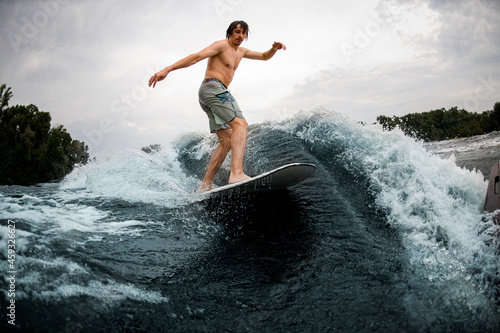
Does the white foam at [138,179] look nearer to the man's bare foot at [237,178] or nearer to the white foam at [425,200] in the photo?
the man's bare foot at [237,178]

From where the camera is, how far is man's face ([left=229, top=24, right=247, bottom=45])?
12.4 ft

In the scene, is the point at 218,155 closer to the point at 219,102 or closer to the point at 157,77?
the point at 219,102

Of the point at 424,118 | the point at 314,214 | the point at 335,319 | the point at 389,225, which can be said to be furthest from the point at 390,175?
the point at 424,118

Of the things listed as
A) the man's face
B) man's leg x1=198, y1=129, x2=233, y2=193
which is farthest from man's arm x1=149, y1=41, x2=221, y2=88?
man's leg x1=198, y1=129, x2=233, y2=193

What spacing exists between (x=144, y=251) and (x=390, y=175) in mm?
2664

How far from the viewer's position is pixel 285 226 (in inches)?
117

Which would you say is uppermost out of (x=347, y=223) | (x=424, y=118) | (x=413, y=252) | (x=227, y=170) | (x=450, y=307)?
(x=424, y=118)

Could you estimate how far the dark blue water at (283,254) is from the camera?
69.6 inches

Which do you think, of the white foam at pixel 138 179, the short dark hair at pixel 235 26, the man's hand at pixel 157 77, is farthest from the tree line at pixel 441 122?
the man's hand at pixel 157 77

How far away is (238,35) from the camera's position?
12.4 ft

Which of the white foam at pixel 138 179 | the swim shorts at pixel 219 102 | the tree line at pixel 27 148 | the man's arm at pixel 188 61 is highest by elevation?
the tree line at pixel 27 148

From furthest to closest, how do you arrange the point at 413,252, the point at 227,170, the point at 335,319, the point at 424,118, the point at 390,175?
the point at 424,118 < the point at 227,170 < the point at 390,175 < the point at 413,252 < the point at 335,319

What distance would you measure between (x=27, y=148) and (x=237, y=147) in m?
21.0

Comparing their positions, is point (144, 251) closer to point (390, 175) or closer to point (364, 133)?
point (390, 175)
